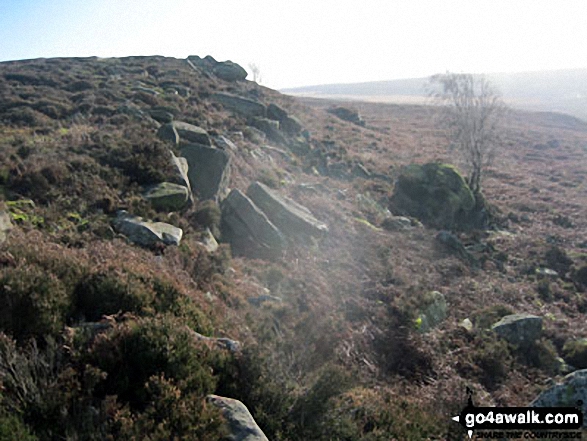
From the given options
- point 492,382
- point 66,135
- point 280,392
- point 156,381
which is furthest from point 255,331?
point 66,135

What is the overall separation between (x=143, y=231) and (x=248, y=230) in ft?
13.7

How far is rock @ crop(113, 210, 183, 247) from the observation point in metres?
9.69

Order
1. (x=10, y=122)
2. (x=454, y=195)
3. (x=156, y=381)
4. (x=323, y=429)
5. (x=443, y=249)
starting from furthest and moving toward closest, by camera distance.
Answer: (x=454, y=195) < (x=10, y=122) < (x=443, y=249) < (x=323, y=429) < (x=156, y=381)

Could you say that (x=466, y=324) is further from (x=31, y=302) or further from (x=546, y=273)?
(x=31, y=302)

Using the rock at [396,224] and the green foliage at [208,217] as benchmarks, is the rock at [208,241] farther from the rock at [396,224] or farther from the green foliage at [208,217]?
the rock at [396,224]

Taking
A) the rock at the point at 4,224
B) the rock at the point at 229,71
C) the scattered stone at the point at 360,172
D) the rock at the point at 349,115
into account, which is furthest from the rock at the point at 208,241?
the rock at the point at 349,115

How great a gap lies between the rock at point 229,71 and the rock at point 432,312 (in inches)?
1455

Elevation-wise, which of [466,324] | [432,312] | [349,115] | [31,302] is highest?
[349,115]

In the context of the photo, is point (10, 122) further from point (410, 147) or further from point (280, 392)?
point (410, 147)

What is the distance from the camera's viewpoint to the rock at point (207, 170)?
1388cm

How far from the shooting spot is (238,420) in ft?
Answer: 15.3

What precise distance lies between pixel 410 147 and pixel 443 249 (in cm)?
2370

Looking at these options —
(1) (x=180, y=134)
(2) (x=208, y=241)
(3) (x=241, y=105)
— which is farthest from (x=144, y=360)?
(3) (x=241, y=105)

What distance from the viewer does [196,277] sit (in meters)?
9.33
